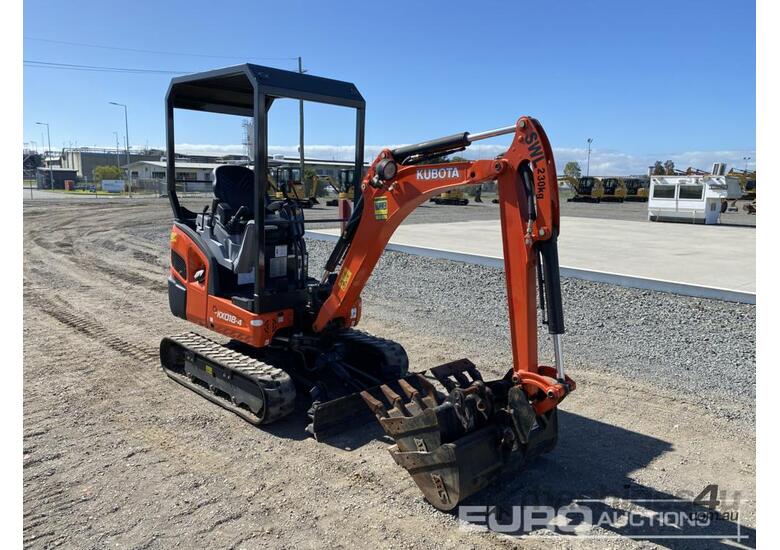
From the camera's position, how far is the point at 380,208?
4.74m

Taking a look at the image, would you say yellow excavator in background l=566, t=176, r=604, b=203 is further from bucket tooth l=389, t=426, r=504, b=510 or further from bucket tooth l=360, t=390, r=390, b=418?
bucket tooth l=389, t=426, r=504, b=510

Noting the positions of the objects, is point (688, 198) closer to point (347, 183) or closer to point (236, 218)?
point (347, 183)

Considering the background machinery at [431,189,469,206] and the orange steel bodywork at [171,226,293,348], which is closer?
the orange steel bodywork at [171,226,293,348]

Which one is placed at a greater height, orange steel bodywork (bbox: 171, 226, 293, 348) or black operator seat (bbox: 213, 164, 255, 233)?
black operator seat (bbox: 213, 164, 255, 233)

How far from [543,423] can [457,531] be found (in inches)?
38.7

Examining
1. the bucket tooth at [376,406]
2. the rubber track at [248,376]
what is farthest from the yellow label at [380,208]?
the rubber track at [248,376]

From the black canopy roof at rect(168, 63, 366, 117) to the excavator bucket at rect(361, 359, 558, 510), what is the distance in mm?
2734

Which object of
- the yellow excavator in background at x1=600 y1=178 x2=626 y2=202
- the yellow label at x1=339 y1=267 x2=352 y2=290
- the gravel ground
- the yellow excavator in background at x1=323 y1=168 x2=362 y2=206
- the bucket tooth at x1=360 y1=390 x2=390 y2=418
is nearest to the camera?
the bucket tooth at x1=360 y1=390 x2=390 y2=418

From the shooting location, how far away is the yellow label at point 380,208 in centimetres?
470

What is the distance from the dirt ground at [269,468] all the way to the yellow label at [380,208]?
1834mm

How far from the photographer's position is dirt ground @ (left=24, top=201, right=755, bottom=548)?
3.52 meters

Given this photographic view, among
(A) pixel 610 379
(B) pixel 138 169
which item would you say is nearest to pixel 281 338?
(A) pixel 610 379

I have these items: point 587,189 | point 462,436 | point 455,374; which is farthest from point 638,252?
point 587,189

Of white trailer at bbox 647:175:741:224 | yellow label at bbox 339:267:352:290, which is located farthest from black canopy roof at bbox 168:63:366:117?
white trailer at bbox 647:175:741:224
